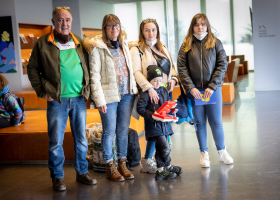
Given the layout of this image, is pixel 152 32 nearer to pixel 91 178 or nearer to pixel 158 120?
pixel 158 120

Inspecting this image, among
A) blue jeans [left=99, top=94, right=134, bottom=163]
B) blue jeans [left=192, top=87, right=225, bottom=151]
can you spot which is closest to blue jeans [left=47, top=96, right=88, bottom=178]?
blue jeans [left=99, top=94, right=134, bottom=163]

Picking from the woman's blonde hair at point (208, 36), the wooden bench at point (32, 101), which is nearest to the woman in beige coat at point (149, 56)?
the woman's blonde hair at point (208, 36)

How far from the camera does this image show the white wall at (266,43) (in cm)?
945

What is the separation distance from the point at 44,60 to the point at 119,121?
3.10 ft

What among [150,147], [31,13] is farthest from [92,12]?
[150,147]

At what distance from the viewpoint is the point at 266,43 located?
963cm

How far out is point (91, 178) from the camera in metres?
3.32

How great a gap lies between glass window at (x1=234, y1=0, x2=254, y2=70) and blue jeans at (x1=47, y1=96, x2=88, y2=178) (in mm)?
12300

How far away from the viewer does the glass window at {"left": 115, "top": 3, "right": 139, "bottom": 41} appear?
1463cm

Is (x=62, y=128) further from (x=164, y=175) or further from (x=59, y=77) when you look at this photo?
(x=164, y=175)

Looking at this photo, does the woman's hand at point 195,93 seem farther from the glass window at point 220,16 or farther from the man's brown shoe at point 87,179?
the glass window at point 220,16

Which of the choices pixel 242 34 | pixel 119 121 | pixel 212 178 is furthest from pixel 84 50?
pixel 242 34

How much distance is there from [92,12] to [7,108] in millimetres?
9126

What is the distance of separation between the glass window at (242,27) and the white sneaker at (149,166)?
11.9m
